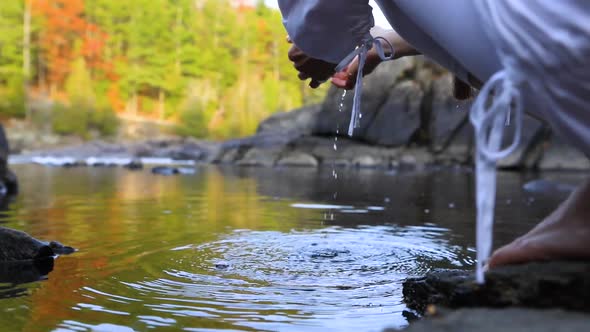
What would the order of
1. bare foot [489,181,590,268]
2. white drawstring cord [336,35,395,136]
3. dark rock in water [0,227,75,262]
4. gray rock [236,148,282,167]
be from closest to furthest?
bare foot [489,181,590,268] < white drawstring cord [336,35,395,136] < dark rock in water [0,227,75,262] < gray rock [236,148,282,167]

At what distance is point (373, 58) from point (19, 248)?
1.69 meters

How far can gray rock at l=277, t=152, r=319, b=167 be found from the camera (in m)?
17.5

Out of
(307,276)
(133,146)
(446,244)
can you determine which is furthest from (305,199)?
(133,146)

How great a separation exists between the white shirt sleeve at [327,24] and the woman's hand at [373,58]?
0.40ft

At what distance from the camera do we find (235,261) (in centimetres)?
255

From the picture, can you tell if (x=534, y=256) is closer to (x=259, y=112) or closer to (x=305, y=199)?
(x=305, y=199)

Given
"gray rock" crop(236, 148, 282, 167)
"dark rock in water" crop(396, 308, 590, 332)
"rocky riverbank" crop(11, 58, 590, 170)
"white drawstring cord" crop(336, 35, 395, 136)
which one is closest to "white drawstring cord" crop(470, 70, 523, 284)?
"dark rock in water" crop(396, 308, 590, 332)

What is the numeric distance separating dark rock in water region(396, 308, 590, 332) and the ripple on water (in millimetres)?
665

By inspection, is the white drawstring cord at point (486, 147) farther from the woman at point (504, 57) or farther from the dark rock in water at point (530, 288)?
the dark rock in water at point (530, 288)

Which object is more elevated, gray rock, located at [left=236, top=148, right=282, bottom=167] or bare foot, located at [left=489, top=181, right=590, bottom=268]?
gray rock, located at [left=236, top=148, right=282, bottom=167]

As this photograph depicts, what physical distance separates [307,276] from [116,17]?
4310 centimetres

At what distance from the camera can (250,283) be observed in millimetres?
2127

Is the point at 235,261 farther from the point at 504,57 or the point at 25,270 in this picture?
the point at 504,57

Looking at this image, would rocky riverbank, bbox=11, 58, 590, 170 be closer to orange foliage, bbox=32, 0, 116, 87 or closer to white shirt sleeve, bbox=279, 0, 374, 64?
white shirt sleeve, bbox=279, 0, 374, 64
